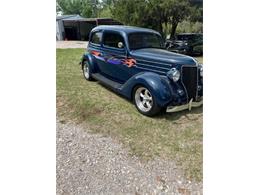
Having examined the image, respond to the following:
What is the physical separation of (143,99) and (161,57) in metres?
0.74

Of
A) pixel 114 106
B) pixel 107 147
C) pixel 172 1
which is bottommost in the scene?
pixel 107 147

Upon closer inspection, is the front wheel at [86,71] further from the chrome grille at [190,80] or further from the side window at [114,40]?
the chrome grille at [190,80]

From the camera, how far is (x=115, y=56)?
4.40 meters

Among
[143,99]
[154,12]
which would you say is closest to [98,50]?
[154,12]

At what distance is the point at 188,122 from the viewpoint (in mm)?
3387

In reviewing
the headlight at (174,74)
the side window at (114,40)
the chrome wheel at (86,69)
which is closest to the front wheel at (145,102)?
the headlight at (174,74)

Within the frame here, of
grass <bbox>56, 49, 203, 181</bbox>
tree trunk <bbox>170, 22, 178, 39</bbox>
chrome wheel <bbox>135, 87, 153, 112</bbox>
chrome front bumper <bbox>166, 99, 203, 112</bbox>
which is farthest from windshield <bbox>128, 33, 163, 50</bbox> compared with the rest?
chrome front bumper <bbox>166, 99, 203, 112</bbox>

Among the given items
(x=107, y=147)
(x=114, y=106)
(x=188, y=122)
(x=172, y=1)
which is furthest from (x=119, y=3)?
(x=107, y=147)

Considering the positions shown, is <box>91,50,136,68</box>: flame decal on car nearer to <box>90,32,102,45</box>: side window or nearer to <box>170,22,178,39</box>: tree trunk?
<box>90,32,102,45</box>: side window

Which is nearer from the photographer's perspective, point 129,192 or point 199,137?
point 129,192

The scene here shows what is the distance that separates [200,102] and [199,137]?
892 mm

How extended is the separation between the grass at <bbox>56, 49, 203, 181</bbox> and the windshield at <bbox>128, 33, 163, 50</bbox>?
1055mm
